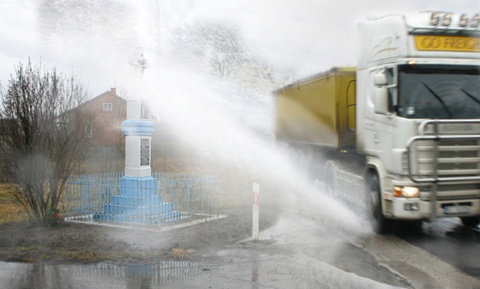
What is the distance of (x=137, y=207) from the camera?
10.8m

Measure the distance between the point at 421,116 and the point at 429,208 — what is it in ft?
5.24

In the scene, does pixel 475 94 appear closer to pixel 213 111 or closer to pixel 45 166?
pixel 213 111

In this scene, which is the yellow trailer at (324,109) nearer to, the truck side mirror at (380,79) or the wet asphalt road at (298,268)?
the truck side mirror at (380,79)

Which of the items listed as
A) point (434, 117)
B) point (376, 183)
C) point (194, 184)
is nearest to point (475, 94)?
point (434, 117)

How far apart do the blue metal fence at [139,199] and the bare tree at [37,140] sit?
72 centimetres

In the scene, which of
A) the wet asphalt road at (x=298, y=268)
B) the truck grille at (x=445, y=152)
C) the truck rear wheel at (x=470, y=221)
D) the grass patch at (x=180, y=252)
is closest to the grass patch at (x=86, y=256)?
the wet asphalt road at (x=298, y=268)

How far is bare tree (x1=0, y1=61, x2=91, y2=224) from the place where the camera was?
34.2 ft

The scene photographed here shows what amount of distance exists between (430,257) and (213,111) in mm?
8497

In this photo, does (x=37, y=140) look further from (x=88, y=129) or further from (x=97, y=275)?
(x=97, y=275)

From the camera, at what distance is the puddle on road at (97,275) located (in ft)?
21.1

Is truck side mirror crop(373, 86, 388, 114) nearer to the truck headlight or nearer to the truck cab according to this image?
the truck cab

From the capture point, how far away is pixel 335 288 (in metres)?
6.12

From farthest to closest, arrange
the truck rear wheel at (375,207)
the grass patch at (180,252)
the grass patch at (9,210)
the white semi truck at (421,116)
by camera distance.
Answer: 1. the grass patch at (9,210)
2. the truck rear wheel at (375,207)
3. the white semi truck at (421,116)
4. the grass patch at (180,252)

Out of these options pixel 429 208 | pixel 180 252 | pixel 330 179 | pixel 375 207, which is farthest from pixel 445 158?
pixel 180 252
